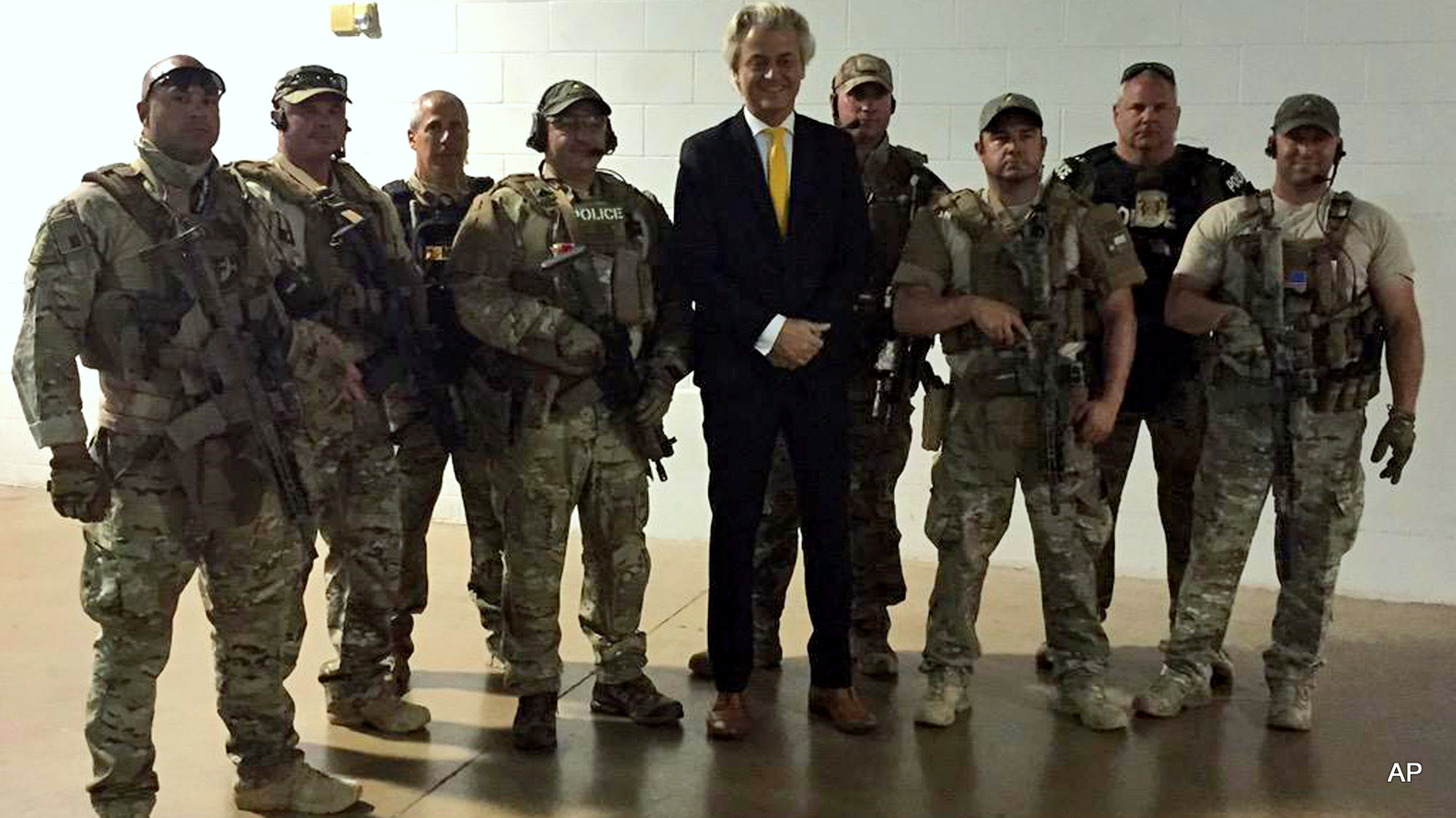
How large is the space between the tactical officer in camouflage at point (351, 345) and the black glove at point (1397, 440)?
2.39 m

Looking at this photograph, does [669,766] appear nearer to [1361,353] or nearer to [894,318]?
[894,318]

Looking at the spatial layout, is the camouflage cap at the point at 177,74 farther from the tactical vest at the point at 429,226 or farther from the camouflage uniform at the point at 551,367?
the tactical vest at the point at 429,226

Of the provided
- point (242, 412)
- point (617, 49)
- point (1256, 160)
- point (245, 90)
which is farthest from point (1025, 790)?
point (245, 90)

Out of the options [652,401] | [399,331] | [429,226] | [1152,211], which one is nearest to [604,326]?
[652,401]

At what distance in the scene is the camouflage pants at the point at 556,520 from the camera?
3227 millimetres

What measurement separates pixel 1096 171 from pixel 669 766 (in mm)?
1929

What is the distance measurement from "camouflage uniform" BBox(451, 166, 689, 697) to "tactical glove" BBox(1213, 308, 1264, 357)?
1346 millimetres

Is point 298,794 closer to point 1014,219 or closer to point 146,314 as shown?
point 146,314

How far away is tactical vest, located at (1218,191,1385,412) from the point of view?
10.6 feet

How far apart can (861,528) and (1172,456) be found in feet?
2.95

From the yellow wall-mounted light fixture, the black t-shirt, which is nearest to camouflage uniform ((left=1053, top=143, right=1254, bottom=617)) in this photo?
the black t-shirt

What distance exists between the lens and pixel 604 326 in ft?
10.6

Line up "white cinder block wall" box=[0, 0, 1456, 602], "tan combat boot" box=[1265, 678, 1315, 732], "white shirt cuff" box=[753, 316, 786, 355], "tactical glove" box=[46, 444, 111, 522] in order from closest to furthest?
"tactical glove" box=[46, 444, 111, 522] → "white shirt cuff" box=[753, 316, 786, 355] → "tan combat boot" box=[1265, 678, 1315, 732] → "white cinder block wall" box=[0, 0, 1456, 602]

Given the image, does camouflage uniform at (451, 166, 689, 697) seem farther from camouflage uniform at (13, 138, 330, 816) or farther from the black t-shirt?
the black t-shirt
